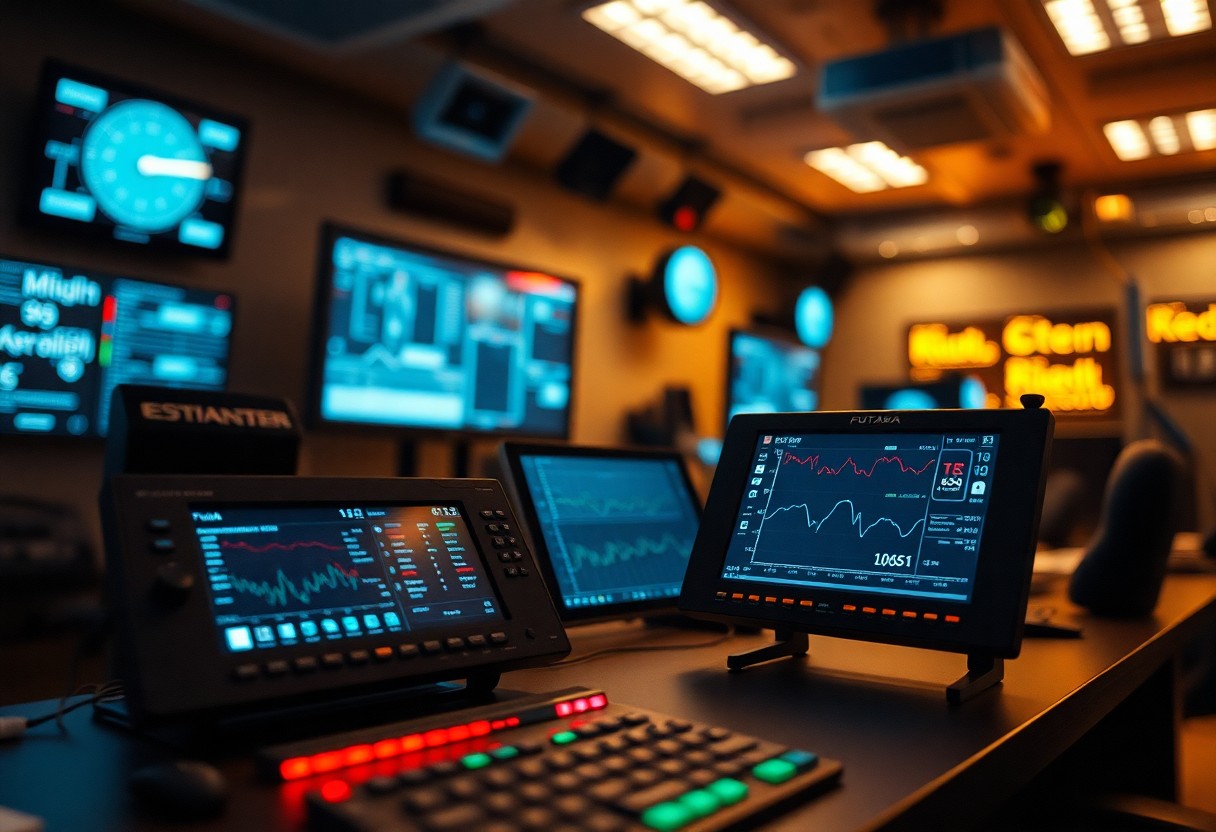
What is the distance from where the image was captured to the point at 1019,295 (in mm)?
5543

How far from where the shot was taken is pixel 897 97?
302 centimetres

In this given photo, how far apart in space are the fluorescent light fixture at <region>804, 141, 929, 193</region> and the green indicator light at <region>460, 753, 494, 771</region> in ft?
14.0

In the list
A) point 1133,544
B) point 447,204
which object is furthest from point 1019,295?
point 1133,544

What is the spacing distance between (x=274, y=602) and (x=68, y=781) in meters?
0.18

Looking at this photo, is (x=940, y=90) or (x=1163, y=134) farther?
(x=1163, y=134)

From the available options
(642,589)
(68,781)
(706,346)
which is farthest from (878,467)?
(706,346)

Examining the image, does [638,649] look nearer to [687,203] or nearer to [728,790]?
[728,790]

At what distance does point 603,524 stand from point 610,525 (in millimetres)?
15

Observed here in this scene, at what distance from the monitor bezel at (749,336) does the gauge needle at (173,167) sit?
8.87 feet

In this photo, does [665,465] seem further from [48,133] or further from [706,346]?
[706,346]

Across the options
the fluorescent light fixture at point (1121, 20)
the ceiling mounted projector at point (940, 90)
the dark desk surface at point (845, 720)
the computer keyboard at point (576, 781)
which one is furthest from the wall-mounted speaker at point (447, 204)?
the computer keyboard at point (576, 781)

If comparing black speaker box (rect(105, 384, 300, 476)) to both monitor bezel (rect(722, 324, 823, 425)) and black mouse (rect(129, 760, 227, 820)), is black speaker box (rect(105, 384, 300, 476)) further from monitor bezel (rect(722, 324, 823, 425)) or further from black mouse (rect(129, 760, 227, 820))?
monitor bezel (rect(722, 324, 823, 425))

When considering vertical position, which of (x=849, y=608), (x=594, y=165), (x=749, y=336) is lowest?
(x=849, y=608)

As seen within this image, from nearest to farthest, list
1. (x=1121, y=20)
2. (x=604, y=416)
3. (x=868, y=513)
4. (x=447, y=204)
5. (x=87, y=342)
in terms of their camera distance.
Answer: (x=868, y=513) → (x=87, y=342) → (x=1121, y=20) → (x=447, y=204) → (x=604, y=416)
